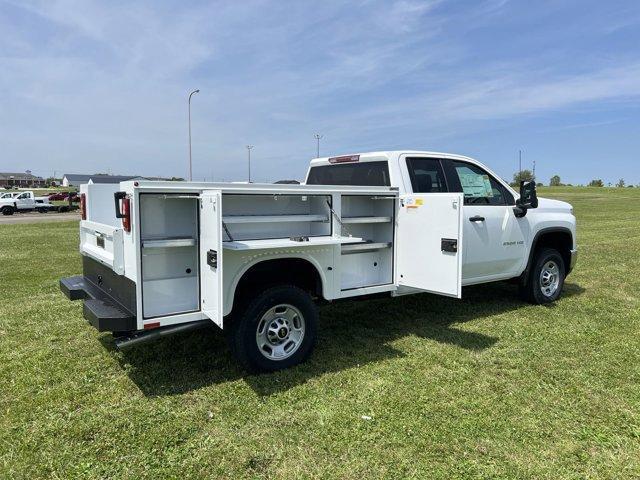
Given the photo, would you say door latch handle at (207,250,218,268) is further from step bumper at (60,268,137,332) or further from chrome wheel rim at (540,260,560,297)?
chrome wheel rim at (540,260,560,297)

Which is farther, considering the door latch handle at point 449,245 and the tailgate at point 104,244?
the door latch handle at point 449,245

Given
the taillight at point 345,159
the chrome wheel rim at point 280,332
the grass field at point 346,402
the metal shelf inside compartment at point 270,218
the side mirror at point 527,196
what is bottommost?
the grass field at point 346,402

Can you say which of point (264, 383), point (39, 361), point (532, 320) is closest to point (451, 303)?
point (532, 320)

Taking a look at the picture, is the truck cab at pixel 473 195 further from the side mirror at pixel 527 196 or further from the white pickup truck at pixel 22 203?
the white pickup truck at pixel 22 203

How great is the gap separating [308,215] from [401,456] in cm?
Result: 239

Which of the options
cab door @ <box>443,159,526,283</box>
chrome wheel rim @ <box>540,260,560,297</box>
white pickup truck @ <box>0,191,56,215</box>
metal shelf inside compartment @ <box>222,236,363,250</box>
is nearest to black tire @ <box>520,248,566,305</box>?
chrome wheel rim @ <box>540,260,560,297</box>

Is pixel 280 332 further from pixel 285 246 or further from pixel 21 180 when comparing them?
pixel 21 180

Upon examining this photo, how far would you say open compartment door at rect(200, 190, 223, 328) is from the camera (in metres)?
3.68

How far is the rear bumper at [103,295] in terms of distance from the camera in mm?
3829

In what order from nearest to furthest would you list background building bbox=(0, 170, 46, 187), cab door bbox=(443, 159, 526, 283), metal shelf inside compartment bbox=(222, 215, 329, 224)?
metal shelf inside compartment bbox=(222, 215, 329, 224), cab door bbox=(443, 159, 526, 283), background building bbox=(0, 170, 46, 187)

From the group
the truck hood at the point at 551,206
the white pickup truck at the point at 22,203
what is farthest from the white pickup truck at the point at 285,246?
the white pickup truck at the point at 22,203

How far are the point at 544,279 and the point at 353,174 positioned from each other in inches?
126

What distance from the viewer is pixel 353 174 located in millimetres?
6090

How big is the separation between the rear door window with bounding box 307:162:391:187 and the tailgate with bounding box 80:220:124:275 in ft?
9.38
